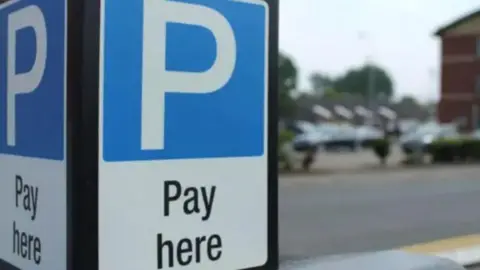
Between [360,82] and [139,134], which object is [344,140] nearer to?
[139,134]

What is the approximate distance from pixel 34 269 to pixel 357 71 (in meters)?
102

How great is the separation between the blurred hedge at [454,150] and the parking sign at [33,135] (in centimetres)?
2639

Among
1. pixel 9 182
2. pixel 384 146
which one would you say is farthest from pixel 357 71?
pixel 9 182

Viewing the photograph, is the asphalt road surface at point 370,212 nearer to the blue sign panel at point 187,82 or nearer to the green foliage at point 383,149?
the blue sign panel at point 187,82

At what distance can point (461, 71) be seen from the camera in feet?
156

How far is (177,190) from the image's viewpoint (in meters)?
1.40

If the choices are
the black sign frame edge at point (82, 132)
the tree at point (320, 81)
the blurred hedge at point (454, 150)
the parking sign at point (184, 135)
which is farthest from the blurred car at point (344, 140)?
the tree at point (320, 81)

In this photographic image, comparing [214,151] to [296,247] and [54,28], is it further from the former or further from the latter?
[296,247]

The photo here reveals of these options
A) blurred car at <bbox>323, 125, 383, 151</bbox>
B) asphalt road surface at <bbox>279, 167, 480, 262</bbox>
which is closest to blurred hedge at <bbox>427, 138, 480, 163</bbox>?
asphalt road surface at <bbox>279, 167, 480, 262</bbox>

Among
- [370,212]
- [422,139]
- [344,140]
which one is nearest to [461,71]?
[344,140]

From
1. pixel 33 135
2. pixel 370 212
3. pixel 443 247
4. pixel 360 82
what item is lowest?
pixel 370 212

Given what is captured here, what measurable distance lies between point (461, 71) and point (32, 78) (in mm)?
48409

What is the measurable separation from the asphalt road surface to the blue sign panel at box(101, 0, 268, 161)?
363 centimetres

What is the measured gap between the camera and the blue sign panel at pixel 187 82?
51.6 inches
